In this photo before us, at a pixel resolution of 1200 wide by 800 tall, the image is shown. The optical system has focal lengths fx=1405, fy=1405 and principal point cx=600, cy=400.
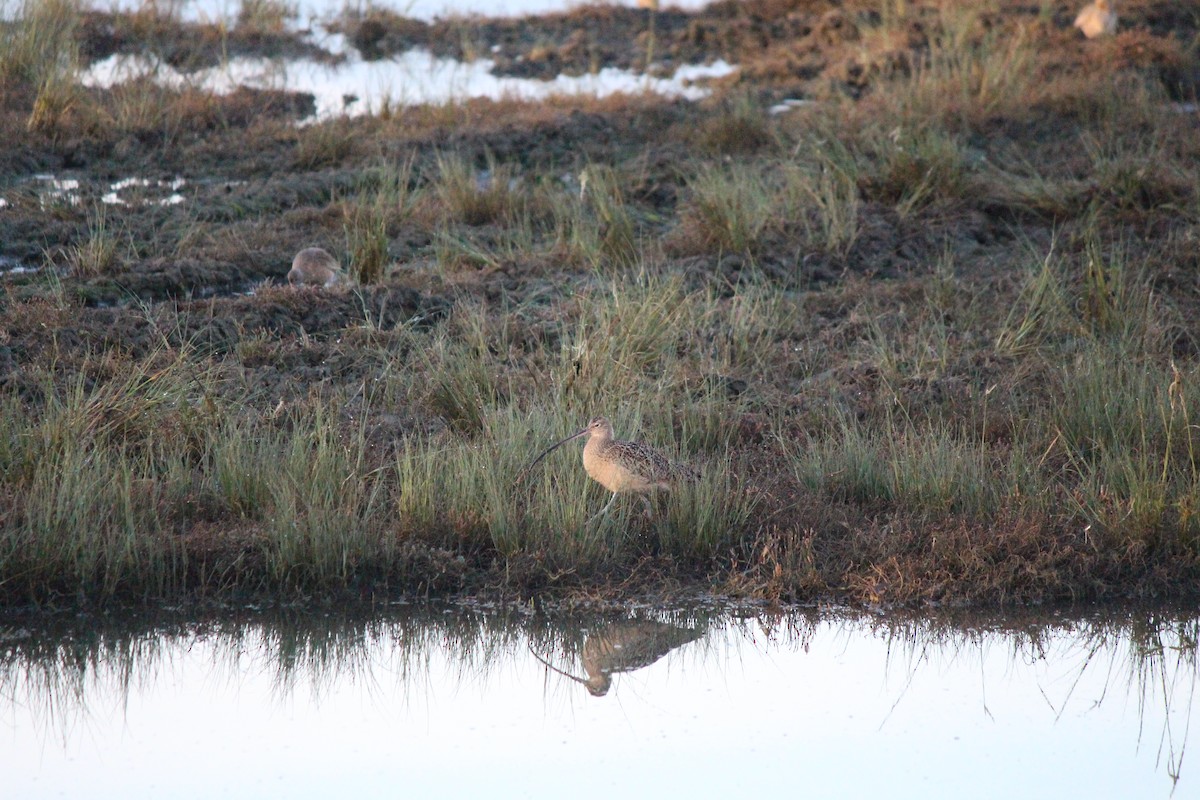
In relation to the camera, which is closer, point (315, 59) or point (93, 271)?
point (93, 271)

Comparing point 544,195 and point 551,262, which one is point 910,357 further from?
point 544,195

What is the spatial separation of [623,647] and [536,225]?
6.03m

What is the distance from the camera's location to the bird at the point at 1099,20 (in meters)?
16.0

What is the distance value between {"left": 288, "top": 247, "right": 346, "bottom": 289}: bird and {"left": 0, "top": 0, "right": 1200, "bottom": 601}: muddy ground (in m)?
0.35

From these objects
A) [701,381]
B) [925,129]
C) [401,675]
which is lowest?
[401,675]

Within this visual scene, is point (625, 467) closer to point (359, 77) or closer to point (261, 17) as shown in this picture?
point (359, 77)

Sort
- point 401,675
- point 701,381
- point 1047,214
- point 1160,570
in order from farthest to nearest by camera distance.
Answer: point 1047,214, point 701,381, point 1160,570, point 401,675

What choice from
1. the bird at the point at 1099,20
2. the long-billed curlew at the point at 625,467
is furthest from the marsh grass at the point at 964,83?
the long-billed curlew at the point at 625,467

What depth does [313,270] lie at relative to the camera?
9.72 m

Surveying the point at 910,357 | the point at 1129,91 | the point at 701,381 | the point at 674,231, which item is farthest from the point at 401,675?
the point at 1129,91

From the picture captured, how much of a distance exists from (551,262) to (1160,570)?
210 inches

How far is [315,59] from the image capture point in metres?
16.6

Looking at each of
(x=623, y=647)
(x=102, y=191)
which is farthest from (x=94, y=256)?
(x=623, y=647)

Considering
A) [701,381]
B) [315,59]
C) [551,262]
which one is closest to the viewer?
[701,381]
